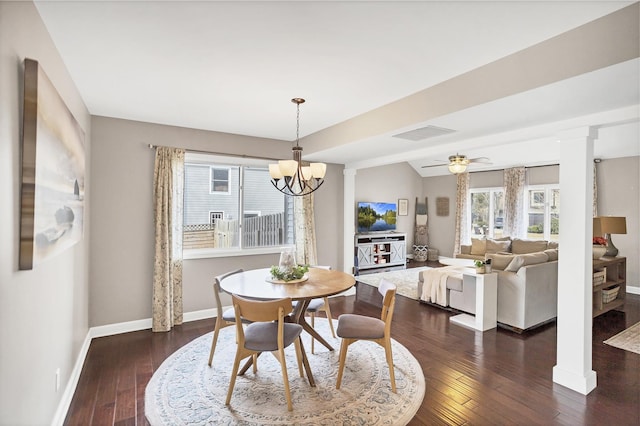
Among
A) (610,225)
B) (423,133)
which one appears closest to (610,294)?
(610,225)

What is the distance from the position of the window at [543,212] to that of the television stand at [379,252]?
117 inches

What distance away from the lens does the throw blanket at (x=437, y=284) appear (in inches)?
192

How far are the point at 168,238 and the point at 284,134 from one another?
209cm

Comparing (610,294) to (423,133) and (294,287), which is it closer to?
(423,133)

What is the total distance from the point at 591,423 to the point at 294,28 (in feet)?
10.9

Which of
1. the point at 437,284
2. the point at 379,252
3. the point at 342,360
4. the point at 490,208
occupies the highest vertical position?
the point at 490,208

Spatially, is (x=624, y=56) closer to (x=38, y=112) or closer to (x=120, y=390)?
(x=38, y=112)

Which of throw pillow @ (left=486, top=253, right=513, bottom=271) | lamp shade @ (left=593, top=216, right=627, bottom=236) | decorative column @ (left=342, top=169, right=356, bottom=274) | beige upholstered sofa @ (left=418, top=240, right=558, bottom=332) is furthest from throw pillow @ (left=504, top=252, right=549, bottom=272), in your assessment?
decorative column @ (left=342, top=169, right=356, bottom=274)

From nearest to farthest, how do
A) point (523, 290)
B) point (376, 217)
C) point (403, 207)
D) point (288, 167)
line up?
1. point (288, 167)
2. point (523, 290)
3. point (376, 217)
4. point (403, 207)

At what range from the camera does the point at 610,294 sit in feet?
16.0

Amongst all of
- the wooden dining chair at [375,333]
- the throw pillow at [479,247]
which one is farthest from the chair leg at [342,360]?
the throw pillow at [479,247]

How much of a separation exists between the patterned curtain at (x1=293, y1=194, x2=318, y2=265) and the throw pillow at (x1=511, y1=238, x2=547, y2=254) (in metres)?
4.60

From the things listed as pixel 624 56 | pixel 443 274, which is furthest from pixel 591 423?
pixel 443 274

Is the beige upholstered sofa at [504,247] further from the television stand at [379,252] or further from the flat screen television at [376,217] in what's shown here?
the flat screen television at [376,217]
